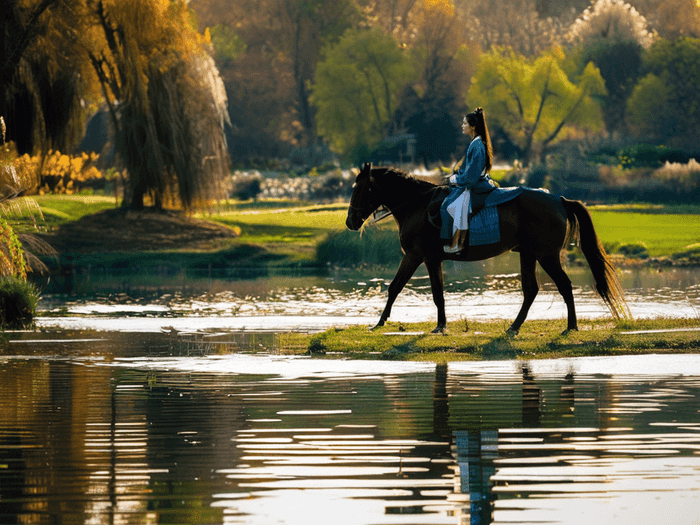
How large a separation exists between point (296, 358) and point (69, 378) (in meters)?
2.89

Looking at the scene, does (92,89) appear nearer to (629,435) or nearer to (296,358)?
(296,358)

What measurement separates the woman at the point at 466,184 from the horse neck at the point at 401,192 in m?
0.72

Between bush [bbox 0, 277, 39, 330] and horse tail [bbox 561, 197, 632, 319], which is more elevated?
horse tail [bbox 561, 197, 632, 319]

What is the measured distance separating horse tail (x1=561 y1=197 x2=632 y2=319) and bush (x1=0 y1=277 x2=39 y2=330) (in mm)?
8629

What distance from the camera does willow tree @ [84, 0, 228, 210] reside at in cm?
3828

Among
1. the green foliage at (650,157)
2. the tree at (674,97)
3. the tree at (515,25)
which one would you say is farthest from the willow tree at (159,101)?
the tree at (515,25)

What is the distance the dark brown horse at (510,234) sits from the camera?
56.7 feet

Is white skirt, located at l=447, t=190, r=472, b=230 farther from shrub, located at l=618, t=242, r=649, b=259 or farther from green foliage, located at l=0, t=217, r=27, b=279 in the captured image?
shrub, located at l=618, t=242, r=649, b=259

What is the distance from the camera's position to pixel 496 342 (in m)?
16.1

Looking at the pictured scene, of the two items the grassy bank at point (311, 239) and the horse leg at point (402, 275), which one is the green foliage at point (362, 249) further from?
the horse leg at point (402, 275)

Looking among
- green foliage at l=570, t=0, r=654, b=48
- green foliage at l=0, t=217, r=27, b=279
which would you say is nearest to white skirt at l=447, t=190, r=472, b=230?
green foliage at l=0, t=217, r=27, b=279

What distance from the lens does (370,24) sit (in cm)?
9825

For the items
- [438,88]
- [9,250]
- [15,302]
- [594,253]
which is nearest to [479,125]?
[594,253]

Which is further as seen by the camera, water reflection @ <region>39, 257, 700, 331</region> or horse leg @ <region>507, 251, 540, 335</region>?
water reflection @ <region>39, 257, 700, 331</region>
